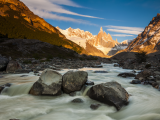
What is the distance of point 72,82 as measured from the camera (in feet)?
25.4

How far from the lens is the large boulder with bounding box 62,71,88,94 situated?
768 cm

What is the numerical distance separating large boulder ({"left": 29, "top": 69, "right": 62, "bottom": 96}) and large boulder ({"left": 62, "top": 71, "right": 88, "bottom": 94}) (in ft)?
1.16

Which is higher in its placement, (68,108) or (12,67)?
(12,67)

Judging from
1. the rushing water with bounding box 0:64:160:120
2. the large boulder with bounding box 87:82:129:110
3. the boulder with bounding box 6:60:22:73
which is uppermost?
the boulder with bounding box 6:60:22:73

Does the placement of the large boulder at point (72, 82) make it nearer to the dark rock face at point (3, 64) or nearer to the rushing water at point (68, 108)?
the rushing water at point (68, 108)

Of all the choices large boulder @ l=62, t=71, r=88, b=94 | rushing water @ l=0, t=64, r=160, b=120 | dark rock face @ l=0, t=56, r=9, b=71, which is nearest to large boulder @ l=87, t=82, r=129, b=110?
rushing water @ l=0, t=64, r=160, b=120

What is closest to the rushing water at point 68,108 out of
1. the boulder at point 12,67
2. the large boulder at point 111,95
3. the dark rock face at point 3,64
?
the large boulder at point 111,95

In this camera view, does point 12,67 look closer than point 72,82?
No

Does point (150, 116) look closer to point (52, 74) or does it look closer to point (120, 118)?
point (120, 118)

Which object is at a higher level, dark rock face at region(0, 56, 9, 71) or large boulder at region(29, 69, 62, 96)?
dark rock face at region(0, 56, 9, 71)

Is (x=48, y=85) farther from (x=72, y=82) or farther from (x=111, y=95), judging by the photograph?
(x=111, y=95)

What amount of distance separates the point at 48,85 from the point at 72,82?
158 cm

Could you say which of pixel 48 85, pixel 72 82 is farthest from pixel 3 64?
pixel 72 82

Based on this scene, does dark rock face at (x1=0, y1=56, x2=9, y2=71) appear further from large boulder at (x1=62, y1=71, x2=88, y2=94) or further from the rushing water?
large boulder at (x1=62, y1=71, x2=88, y2=94)
